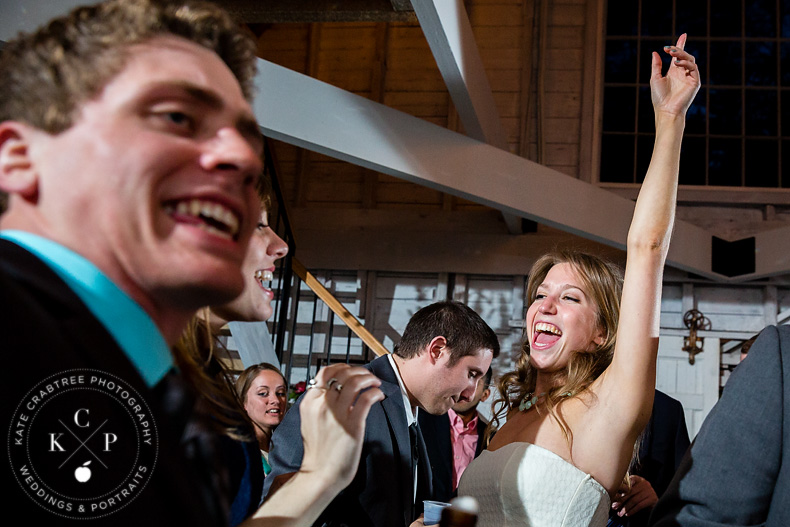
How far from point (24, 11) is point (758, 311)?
18.3ft

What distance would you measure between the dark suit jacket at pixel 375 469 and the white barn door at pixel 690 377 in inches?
176

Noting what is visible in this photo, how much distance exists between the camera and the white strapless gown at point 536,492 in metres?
1.71

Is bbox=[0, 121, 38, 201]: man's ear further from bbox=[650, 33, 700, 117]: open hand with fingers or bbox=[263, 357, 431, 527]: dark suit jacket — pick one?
bbox=[263, 357, 431, 527]: dark suit jacket

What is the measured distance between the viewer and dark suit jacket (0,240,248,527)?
46 centimetres

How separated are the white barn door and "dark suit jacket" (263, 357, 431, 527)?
14.7ft

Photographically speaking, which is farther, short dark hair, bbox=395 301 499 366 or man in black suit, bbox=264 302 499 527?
short dark hair, bbox=395 301 499 366

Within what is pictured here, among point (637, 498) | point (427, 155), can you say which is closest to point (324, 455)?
point (637, 498)

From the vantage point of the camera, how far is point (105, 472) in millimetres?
507

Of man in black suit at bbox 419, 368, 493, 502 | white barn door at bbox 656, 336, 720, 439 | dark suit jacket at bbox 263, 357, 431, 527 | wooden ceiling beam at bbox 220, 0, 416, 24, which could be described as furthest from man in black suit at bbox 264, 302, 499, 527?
white barn door at bbox 656, 336, 720, 439

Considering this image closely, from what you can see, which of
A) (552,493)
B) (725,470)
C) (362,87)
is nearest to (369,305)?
(362,87)

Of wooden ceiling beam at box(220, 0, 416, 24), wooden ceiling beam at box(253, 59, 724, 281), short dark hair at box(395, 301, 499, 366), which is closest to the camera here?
short dark hair at box(395, 301, 499, 366)

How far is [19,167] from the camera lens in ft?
1.75

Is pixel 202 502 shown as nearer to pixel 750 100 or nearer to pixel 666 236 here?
pixel 666 236

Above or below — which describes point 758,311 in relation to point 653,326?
above
